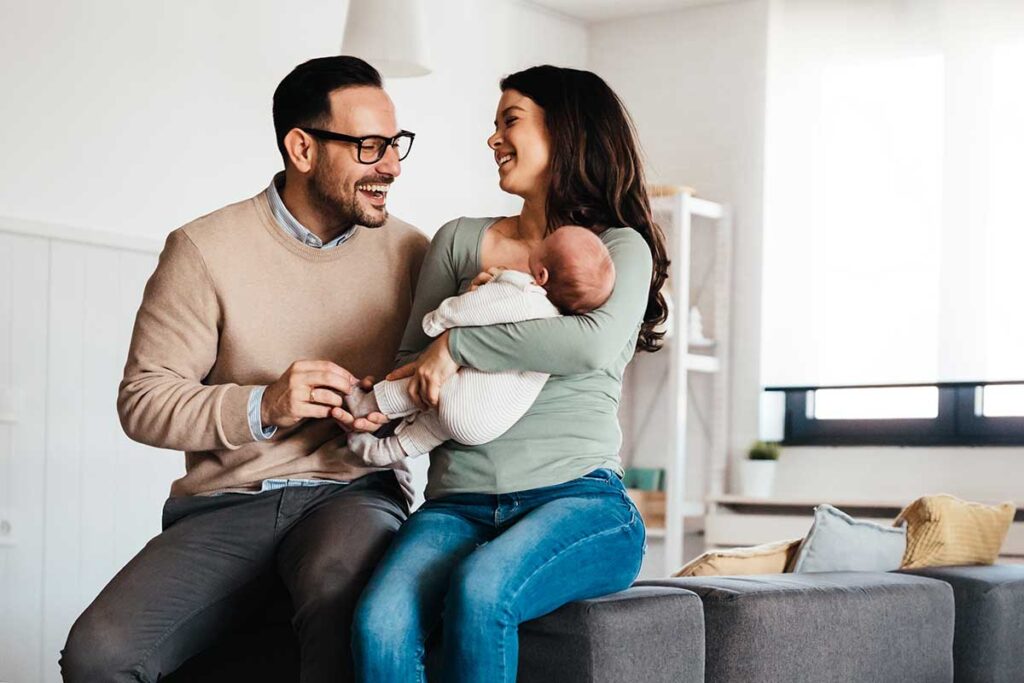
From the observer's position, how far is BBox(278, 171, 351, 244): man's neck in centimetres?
234

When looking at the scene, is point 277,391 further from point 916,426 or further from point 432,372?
point 916,426

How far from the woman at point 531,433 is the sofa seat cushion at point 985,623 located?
0.87m

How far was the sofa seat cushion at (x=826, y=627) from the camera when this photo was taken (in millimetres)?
2078

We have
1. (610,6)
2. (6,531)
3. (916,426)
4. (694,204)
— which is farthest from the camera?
(610,6)

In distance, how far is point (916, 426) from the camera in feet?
17.5

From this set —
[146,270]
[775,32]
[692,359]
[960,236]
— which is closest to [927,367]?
[960,236]

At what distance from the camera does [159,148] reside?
4270 mm

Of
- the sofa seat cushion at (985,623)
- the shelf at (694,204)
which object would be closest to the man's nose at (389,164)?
the sofa seat cushion at (985,623)

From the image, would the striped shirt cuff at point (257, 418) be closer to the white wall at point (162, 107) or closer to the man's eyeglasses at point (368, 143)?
the man's eyeglasses at point (368, 143)

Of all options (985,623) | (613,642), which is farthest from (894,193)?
(613,642)

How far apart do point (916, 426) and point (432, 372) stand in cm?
376

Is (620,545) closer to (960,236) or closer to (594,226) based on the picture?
(594,226)

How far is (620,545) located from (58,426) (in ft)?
8.18

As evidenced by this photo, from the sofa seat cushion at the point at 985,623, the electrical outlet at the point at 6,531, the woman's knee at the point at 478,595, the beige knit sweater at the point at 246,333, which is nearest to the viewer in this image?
the woman's knee at the point at 478,595
